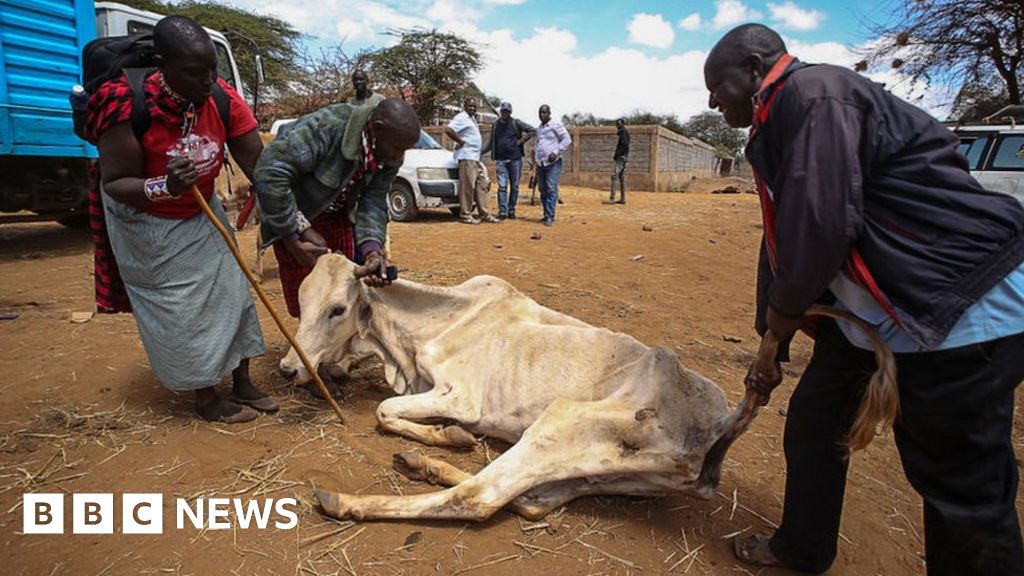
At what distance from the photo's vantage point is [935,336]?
1.67 metres

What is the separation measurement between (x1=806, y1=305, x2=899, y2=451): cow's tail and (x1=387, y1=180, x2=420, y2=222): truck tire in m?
9.62

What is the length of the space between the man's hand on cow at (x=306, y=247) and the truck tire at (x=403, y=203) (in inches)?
299

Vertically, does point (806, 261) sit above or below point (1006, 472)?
above

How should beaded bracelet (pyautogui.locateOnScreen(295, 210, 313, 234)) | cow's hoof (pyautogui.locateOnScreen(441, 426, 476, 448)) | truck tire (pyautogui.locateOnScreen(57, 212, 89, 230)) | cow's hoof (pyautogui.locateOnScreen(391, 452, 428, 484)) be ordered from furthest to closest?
truck tire (pyautogui.locateOnScreen(57, 212, 89, 230)), beaded bracelet (pyautogui.locateOnScreen(295, 210, 313, 234)), cow's hoof (pyautogui.locateOnScreen(441, 426, 476, 448)), cow's hoof (pyautogui.locateOnScreen(391, 452, 428, 484))

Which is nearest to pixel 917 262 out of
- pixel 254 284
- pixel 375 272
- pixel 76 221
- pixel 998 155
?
pixel 375 272

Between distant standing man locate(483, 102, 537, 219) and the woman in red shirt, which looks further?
distant standing man locate(483, 102, 537, 219)

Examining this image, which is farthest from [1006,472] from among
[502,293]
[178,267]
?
[178,267]

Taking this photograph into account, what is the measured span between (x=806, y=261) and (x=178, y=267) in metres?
2.72

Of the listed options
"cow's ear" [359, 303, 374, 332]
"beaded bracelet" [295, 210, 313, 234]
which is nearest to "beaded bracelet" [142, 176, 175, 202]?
"beaded bracelet" [295, 210, 313, 234]

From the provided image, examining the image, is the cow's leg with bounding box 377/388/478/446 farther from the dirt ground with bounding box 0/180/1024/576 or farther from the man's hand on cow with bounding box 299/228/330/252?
the man's hand on cow with bounding box 299/228/330/252

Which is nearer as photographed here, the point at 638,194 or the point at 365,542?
the point at 365,542

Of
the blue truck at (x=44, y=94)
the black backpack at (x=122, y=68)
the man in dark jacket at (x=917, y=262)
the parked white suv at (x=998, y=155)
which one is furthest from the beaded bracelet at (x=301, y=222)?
the parked white suv at (x=998, y=155)

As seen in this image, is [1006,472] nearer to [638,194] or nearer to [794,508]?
[794,508]

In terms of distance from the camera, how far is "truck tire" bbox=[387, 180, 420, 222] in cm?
1084
